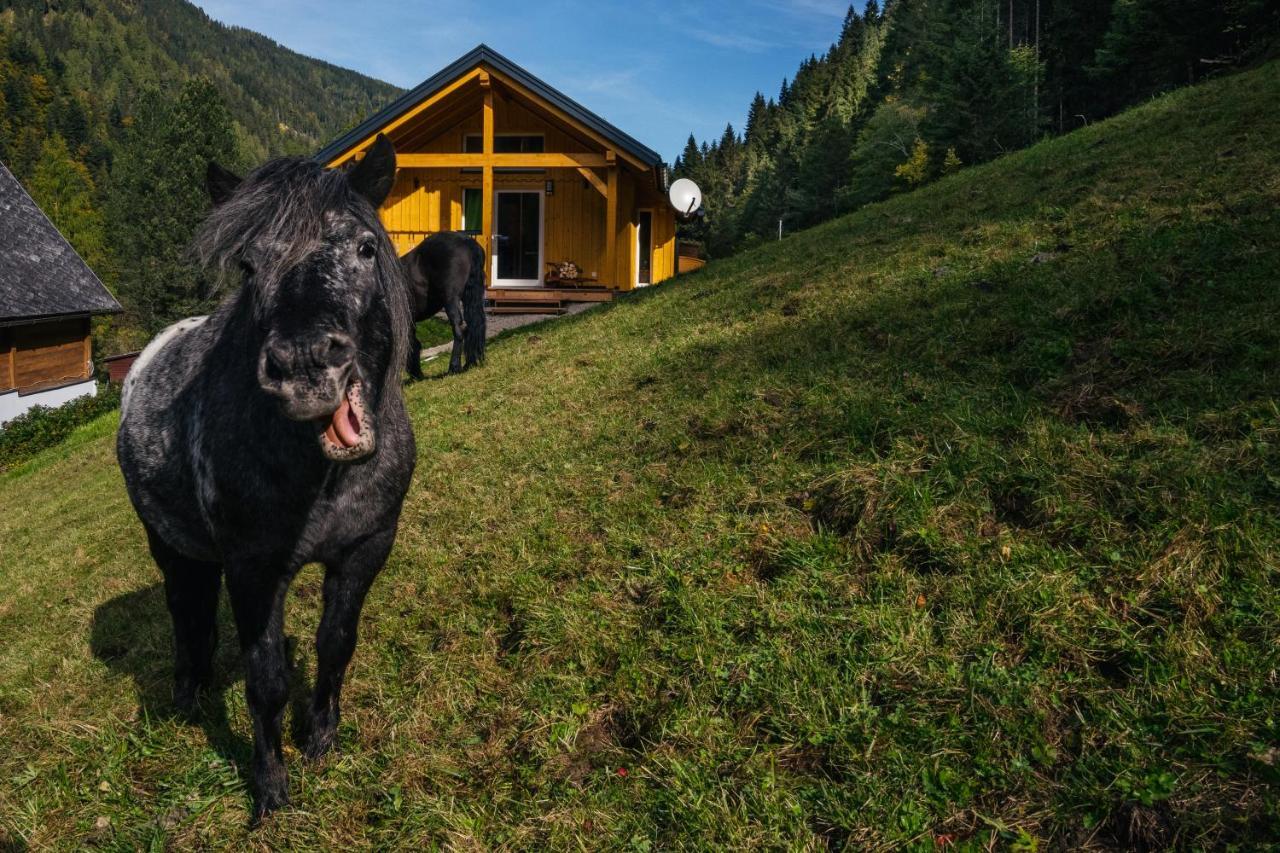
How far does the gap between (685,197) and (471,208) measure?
272 inches

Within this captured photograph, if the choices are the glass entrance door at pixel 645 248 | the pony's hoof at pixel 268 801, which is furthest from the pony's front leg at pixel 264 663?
the glass entrance door at pixel 645 248

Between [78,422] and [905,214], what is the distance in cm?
2368

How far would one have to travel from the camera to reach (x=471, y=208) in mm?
21547

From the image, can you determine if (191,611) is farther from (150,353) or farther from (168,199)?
(168,199)

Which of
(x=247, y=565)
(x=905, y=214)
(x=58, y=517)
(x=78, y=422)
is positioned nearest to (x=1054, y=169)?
(x=905, y=214)

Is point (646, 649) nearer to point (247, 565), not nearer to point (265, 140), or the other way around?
point (247, 565)

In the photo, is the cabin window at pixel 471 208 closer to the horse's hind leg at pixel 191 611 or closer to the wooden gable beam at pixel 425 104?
the wooden gable beam at pixel 425 104

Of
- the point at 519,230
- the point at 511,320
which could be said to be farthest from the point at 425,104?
the point at 511,320

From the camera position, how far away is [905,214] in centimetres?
1184

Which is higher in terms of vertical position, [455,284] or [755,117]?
[755,117]

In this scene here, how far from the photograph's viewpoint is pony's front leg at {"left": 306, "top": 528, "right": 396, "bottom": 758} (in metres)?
2.87

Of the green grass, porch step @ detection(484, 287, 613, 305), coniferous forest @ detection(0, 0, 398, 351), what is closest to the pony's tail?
coniferous forest @ detection(0, 0, 398, 351)

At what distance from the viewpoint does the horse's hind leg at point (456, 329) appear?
36.6 ft

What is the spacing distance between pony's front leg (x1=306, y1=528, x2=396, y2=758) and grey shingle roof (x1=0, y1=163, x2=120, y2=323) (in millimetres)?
25429
